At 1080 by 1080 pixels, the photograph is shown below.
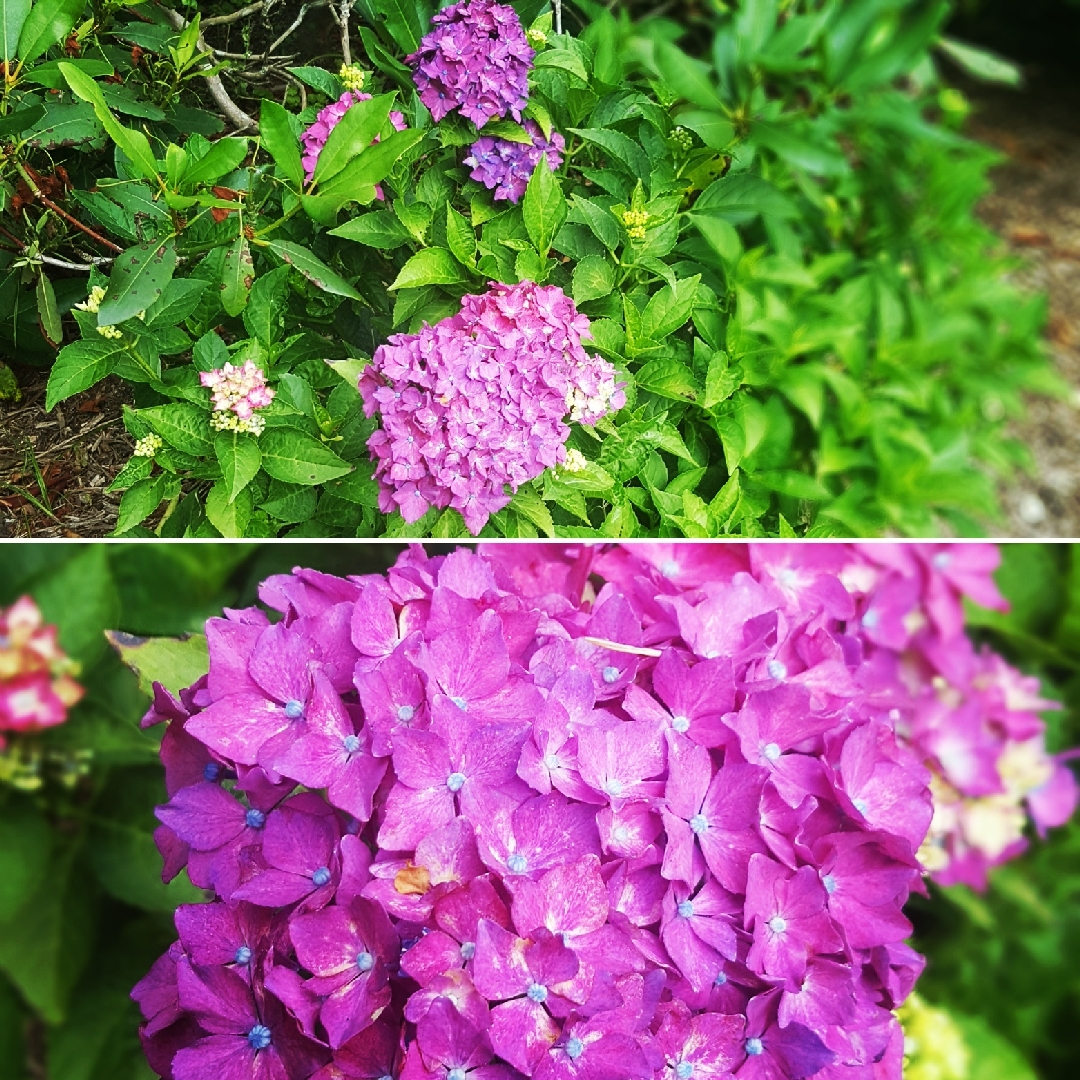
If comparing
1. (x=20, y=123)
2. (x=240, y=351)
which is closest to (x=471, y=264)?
(x=240, y=351)

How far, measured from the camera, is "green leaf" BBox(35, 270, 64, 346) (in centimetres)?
96

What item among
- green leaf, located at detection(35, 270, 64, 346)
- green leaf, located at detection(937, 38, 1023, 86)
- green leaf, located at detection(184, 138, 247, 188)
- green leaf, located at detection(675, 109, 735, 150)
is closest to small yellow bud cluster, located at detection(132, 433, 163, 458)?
green leaf, located at detection(35, 270, 64, 346)

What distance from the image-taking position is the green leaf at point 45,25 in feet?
2.90

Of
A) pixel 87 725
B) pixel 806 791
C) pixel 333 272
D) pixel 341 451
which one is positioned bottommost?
pixel 87 725

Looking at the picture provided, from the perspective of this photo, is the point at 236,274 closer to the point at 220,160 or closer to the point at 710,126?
the point at 220,160

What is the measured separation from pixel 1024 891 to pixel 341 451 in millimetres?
734

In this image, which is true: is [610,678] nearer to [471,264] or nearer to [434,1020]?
[434,1020]

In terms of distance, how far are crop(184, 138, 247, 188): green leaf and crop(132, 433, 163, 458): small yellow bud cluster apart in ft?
0.82

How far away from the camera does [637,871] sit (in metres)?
0.52

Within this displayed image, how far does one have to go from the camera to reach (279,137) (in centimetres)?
88

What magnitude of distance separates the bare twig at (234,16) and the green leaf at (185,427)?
0.37 meters

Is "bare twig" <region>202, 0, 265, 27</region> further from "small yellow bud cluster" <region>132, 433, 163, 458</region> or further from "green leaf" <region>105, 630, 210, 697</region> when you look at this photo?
"green leaf" <region>105, 630, 210, 697</region>

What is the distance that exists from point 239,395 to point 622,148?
0.45 m

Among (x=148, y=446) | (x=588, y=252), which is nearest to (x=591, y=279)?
(x=588, y=252)
